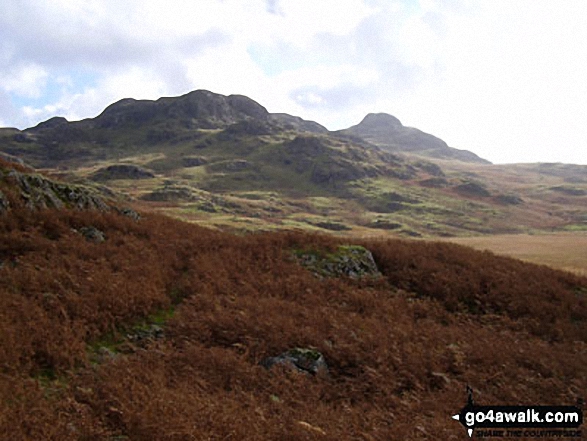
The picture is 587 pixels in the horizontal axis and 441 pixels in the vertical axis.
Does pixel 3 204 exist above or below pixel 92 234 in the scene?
above

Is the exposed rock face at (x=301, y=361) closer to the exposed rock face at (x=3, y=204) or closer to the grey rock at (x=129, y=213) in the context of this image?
the exposed rock face at (x=3, y=204)

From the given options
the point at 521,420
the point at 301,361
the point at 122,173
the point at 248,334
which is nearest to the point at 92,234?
the point at 248,334

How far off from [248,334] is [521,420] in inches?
255

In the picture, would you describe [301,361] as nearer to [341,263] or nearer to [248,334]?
[248,334]

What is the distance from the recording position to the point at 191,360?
29.5ft

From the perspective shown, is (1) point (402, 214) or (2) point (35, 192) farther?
(1) point (402, 214)

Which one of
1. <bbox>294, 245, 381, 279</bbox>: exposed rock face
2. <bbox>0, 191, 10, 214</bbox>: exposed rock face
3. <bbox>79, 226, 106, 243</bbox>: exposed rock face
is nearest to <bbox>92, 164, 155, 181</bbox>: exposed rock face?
<bbox>0, 191, 10, 214</bbox>: exposed rock face

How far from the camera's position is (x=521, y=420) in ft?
25.2

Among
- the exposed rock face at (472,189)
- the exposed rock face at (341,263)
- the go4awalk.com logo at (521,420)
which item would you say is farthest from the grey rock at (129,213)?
the exposed rock face at (472,189)

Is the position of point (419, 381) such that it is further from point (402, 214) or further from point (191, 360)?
point (402, 214)

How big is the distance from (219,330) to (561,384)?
8724 millimetres

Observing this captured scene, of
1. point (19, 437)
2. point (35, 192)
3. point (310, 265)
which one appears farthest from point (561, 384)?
point (35, 192)

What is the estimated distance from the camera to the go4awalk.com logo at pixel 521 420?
7070mm

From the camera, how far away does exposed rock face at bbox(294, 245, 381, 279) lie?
56.7 feet
